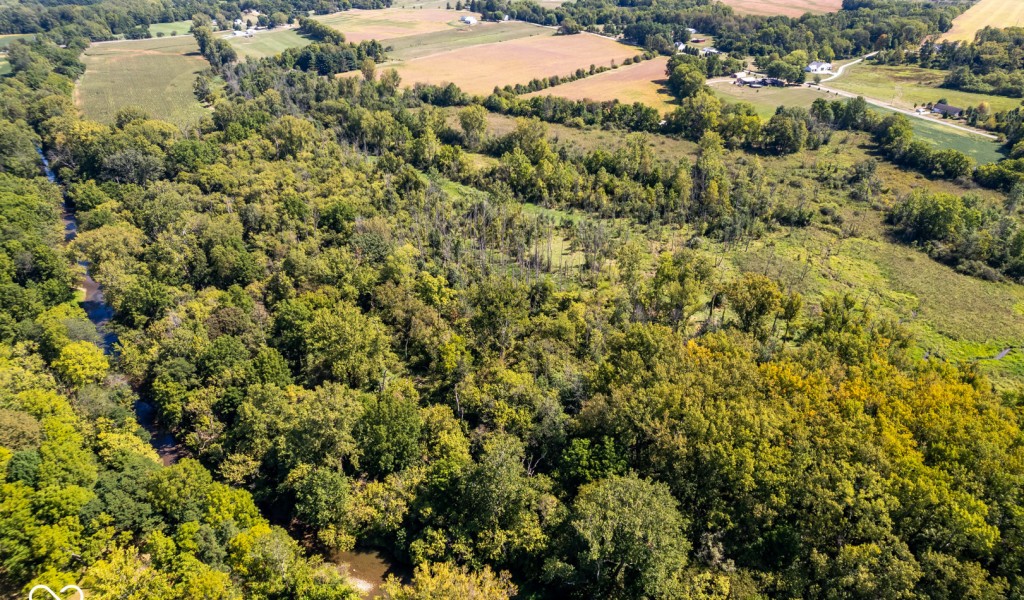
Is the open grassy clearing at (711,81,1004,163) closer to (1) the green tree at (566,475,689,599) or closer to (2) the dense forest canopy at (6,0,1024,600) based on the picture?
(2) the dense forest canopy at (6,0,1024,600)

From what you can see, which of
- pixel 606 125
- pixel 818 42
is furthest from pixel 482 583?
pixel 818 42

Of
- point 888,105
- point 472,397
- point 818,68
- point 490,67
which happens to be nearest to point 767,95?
point 888,105

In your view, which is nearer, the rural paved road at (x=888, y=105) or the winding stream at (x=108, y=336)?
the winding stream at (x=108, y=336)

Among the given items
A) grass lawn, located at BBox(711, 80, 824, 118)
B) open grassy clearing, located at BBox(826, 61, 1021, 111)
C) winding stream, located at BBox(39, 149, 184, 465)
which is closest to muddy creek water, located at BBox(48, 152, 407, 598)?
winding stream, located at BBox(39, 149, 184, 465)

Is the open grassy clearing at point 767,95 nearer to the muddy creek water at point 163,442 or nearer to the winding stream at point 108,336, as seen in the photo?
the muddy creek water at point 163,442

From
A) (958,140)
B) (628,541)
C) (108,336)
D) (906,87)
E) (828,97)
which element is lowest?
(108,336)

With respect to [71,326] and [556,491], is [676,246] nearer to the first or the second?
[556,491]

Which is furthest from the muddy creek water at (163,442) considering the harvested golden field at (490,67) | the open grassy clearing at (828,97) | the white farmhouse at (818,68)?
the white farmhouse at (818,68)

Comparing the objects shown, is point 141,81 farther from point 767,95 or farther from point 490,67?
point 767,95
